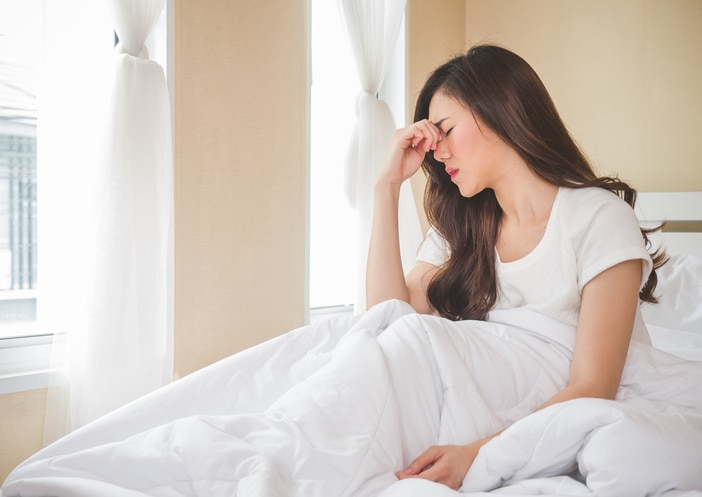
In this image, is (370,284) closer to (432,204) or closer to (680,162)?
(432,204)

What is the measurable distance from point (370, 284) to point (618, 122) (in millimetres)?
1692

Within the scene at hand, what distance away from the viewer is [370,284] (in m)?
1.76

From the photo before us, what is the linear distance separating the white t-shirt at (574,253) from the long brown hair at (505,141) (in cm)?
7

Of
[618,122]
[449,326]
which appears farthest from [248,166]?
[618,122]

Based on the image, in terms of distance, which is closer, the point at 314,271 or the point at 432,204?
the point at 432,204

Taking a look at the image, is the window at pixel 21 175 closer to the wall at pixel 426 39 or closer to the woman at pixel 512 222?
the woman at pixel 512 222

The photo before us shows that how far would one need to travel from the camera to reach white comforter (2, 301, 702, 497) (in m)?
0.74

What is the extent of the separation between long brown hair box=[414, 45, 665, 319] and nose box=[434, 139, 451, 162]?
12cm

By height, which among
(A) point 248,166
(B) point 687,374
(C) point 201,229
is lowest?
(B) point 687,374

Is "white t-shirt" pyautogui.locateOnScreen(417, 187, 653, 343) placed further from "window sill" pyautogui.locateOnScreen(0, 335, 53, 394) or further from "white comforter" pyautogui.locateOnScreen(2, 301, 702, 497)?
"window sill" pyautogui.locateOnScreen(0, 335, 53, 394)

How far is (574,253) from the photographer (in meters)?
1.40

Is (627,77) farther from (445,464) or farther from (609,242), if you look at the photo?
(445,464)

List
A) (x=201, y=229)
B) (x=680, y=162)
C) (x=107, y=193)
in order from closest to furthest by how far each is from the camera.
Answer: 1. (x=107, y=193)
2. (x=201, y=229)
3. (x=680, y=162)

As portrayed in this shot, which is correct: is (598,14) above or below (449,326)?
above
